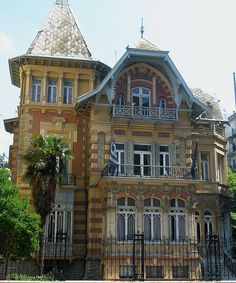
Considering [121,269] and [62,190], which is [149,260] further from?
[62,190]

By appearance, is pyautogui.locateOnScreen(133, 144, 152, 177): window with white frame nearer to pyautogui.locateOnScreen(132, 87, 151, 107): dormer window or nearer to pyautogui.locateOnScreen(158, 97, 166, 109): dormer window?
pyautogui.locateOnScreen(132, 87, 151, 107): dormer window

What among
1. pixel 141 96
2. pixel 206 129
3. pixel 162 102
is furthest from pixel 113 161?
→ pixel 206 129

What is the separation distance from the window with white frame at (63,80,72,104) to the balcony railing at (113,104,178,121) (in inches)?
141

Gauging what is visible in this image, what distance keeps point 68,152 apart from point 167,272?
804cm

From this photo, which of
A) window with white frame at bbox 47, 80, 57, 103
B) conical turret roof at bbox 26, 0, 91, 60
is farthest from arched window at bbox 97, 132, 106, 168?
conical turret roof at bbox 26, 0, 91, 60

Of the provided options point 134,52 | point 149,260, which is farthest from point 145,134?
point 149,260

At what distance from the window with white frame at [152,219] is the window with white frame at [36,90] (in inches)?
369

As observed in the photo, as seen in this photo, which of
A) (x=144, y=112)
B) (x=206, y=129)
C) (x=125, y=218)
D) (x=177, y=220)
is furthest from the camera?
(x=206, y=129)

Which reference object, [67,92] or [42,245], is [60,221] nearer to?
[42,245]

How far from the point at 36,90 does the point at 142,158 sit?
7.81 m

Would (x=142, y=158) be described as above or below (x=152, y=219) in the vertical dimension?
above

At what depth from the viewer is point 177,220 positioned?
81.4 feet

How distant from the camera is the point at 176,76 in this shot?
27.7 metres

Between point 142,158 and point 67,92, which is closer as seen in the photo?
point 142,158
